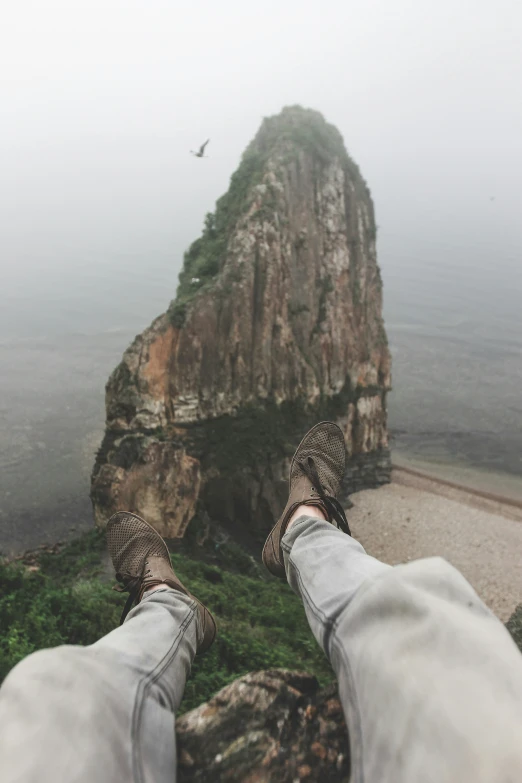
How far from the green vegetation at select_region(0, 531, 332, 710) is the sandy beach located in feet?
23.6

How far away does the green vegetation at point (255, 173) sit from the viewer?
13.7m

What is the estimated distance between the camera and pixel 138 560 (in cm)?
386

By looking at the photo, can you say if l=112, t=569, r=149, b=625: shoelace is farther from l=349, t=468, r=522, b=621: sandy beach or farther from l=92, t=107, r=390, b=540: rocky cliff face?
l=349, t=468, r=522, b=621: sandy beach

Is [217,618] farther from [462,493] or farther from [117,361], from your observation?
[117,361]

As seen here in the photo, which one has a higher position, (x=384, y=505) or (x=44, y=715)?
(x=44, y=715)

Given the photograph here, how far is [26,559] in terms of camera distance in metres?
12.5

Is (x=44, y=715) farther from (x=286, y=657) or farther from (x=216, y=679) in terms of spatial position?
(x=286, y=657)

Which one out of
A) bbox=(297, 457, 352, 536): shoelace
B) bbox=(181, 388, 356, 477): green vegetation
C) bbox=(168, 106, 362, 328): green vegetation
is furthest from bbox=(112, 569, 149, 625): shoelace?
bbox=(168, 106, 362, 328): green vegetation

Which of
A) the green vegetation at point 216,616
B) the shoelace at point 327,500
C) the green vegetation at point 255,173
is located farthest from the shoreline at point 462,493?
the shoelace at point 327,500

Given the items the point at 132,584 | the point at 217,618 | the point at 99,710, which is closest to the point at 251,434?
the point at 217,618

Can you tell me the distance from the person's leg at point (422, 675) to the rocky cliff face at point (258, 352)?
31.4 feet

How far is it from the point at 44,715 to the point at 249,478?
12028mm

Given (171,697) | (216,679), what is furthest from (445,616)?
(216,679)

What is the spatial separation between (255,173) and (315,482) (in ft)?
44.7
